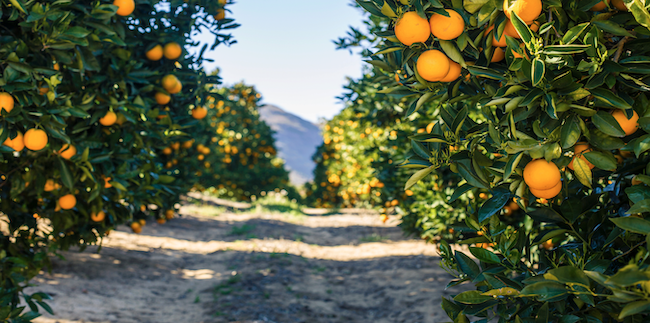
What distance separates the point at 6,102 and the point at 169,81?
1.04 metres

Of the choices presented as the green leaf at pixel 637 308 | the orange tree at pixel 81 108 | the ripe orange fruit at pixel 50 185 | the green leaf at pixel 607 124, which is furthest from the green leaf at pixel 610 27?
the ripe orange fruit at pixel 50 185

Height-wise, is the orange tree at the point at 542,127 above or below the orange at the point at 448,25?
below

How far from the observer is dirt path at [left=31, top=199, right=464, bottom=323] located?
4.06 m

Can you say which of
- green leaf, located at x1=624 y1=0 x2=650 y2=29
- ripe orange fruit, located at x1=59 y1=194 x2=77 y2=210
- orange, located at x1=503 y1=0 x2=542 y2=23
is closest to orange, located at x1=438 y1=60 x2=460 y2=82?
orange, located at x1=503 y1=0 x2=542 y2=23

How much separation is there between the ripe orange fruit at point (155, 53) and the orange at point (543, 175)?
2519mm

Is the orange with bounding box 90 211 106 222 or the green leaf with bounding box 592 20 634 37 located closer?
the green leaf with bounding box 592 20 634 37

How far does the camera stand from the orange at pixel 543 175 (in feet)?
3.95

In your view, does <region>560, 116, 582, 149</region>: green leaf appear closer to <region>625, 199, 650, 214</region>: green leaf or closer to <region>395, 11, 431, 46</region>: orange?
<region>625, 199, 650, 214</region>: green leaf

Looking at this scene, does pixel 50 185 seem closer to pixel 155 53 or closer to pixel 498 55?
pixel 155 53

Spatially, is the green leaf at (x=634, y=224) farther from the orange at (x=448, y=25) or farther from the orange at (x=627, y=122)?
the orange at (x=448, y=25)

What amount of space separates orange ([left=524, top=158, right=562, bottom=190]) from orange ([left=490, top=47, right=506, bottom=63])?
0.42 m

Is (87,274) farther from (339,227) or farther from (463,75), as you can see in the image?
(339,227)

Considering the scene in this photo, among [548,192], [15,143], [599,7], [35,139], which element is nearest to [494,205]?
[548,192]

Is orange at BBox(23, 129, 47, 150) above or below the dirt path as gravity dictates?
above
